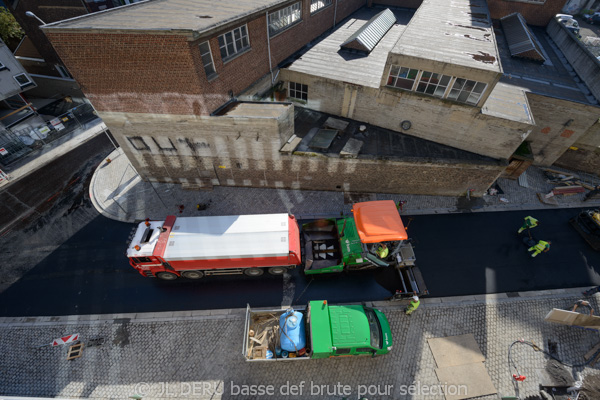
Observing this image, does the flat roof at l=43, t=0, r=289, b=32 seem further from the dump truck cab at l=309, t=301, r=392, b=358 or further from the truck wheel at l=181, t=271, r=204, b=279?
the dump truck cab at l=309, t=301, r=392, b=358

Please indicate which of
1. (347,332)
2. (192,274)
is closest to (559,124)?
(347,332)

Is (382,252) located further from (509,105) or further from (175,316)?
(509,105)

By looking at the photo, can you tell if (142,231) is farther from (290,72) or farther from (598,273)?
(598,273)

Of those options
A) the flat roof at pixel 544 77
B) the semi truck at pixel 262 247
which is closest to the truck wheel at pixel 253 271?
the semi truck at pixel 262 247

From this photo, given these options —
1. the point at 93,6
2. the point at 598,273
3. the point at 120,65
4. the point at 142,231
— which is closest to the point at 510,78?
the point at 598,273

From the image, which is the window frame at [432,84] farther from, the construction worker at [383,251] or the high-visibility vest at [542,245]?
the high-visibility vest at [542,245]

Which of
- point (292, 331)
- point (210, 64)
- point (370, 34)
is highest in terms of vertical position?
point (210, 64)
